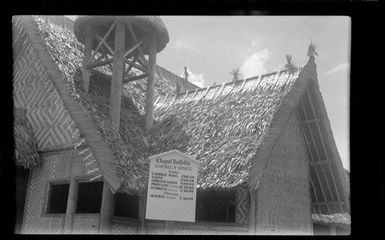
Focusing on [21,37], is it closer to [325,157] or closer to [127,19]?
[127,19]

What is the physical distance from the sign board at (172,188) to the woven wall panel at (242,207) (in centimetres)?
253

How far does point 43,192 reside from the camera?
1105 centimetres

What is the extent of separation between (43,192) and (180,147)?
3.36m

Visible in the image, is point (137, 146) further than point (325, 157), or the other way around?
point (325, 157)

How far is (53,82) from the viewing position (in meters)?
11.0

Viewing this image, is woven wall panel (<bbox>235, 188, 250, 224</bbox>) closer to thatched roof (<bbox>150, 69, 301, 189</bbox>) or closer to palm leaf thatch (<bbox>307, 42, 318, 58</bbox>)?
thatched roof (<bbox>150, 69, 301, 189</bbox>)

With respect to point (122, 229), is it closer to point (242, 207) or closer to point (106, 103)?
point (242, 207)

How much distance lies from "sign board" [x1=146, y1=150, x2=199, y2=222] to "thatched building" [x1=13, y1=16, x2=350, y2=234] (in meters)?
1.85

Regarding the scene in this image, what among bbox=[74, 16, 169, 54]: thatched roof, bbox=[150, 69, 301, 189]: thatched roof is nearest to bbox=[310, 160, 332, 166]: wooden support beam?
bbox=[150, 69, 301, 189]: thatched roof

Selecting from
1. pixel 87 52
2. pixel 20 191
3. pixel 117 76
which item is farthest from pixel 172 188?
pixel 87 52

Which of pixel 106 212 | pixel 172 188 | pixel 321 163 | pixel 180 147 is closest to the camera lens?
pixel 172 188

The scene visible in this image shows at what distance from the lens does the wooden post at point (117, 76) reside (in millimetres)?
11617

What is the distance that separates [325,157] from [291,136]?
1401mm
